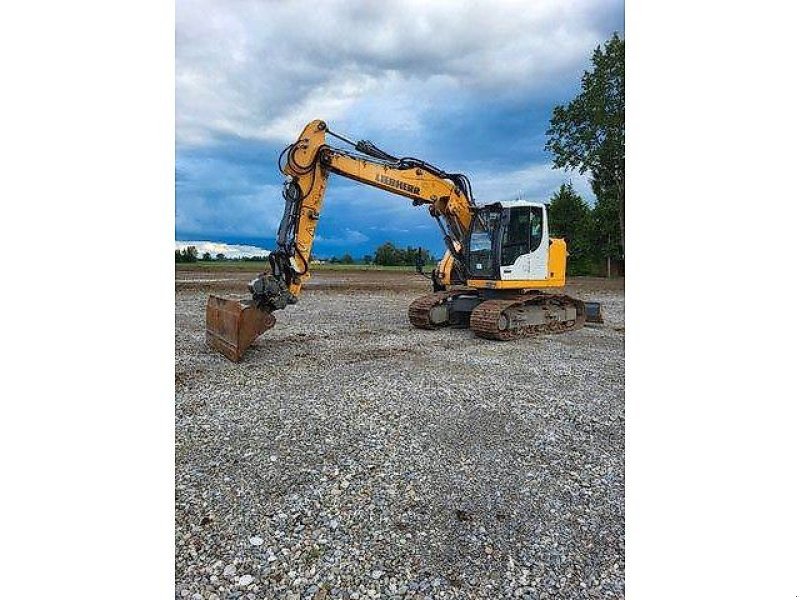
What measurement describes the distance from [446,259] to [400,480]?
340cm

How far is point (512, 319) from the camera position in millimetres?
3922

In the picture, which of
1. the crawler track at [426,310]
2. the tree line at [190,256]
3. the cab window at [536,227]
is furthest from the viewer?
the crawler track at [426,310]

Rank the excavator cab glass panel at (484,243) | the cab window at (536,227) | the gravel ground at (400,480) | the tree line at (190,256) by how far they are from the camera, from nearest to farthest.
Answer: the gravel ground at (400,480) < the tree line at (190,256) < the cab window at (536,227) < the excavator cab glass panel at (484,243)

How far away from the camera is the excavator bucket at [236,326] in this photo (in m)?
2.91

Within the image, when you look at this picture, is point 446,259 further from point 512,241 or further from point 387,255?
point 387,255

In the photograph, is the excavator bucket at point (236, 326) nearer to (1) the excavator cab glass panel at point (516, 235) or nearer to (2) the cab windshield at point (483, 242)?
(2) the cab windshield at point (483, 242)

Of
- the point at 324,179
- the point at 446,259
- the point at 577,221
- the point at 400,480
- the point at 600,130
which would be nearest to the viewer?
the point at 400,480

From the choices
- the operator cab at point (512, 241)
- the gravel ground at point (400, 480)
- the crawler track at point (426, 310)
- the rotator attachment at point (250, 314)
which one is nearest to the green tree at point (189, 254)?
the gravel ground at point (400, 480)

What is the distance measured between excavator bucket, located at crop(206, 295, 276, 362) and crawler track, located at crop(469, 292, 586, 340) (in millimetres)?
1590

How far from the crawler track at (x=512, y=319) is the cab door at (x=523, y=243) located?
8.7 inches

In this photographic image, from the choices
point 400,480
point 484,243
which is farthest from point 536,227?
point 400,480

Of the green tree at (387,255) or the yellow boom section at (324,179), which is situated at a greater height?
the yellow boom section at (324,179)
